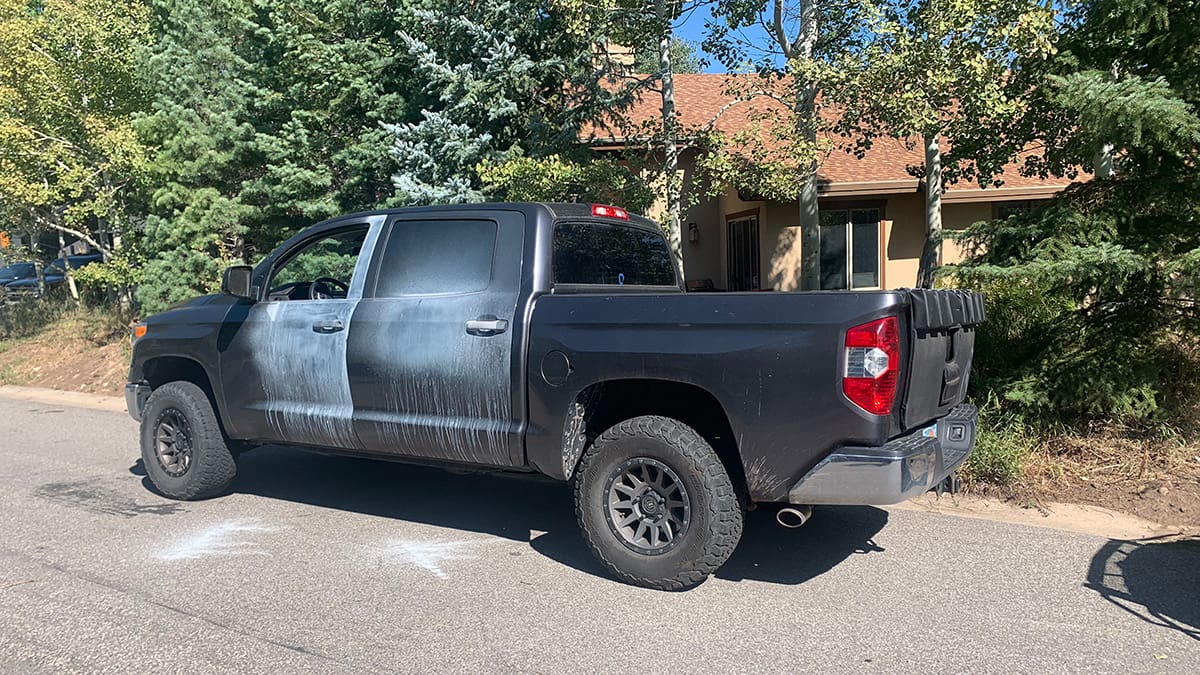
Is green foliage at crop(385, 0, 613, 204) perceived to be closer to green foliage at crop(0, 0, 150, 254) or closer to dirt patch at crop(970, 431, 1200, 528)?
green foliage at crop(0, 0, 150, 254)

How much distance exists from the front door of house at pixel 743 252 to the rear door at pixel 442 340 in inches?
409

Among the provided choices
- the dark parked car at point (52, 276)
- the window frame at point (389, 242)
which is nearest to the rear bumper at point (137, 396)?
the window frame at point (389, 242)

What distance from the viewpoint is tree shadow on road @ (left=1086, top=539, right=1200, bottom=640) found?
13.5ft

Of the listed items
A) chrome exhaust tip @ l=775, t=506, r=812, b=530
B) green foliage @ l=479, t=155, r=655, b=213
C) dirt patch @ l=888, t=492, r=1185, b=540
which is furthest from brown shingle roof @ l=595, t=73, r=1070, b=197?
chrome exhaust tip @ l=775, t=506, r=812, b=530

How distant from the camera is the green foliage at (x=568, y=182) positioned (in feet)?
32.0

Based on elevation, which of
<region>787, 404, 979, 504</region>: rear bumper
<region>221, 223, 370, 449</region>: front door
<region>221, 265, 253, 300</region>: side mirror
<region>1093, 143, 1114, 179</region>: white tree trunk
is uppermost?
<region>1093, 143, 1114, 179</region>: white tree trunk

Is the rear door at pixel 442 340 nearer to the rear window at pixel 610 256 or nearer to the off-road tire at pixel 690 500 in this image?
the rear window at pixel 610 256

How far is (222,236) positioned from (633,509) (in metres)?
11.4

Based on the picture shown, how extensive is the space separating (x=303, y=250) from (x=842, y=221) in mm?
11140

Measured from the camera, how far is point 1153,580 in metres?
4.56

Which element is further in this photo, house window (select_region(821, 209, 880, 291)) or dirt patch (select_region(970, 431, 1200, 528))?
house window (select_region(821, 209, 880, 291))

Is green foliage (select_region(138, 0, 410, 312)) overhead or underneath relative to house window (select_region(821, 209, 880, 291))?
overhead

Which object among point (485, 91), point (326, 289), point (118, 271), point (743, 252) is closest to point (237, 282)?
point (326, 289)

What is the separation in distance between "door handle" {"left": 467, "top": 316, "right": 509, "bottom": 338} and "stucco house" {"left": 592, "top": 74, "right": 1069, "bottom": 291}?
9.37m
